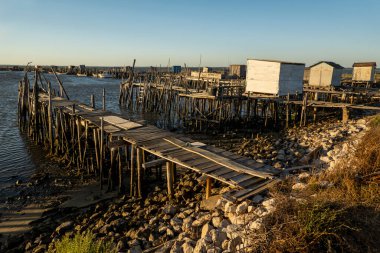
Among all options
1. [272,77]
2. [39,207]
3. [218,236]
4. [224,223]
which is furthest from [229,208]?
[272,77]

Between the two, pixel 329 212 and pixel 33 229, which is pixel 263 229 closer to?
pixel 329 212

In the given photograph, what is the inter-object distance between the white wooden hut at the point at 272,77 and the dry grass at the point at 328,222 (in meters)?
14.6

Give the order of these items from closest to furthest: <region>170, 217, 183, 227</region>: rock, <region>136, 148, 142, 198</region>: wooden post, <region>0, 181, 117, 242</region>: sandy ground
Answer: <region>170, 217, 183, 227</region>: rock, <region>0, 181, 117, 242</region>: sandy ground, <region>136, 148, 142, 198</region>: wooden post

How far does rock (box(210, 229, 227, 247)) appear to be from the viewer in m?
6.42

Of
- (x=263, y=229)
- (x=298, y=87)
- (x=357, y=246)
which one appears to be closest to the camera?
(x=357, y=246)

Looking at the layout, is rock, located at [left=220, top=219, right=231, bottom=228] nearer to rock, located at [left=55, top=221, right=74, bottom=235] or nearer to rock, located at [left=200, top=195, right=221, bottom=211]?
rock, located at [left=200, top=195, right=221, bottom=211]

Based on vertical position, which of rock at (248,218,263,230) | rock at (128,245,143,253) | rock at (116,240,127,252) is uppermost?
rock at (248,218,263,230)

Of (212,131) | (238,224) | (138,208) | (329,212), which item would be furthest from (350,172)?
(212,131)

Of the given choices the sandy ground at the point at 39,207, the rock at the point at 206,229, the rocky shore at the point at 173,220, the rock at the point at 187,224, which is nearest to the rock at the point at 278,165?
the rocky shore at the point at 173,220

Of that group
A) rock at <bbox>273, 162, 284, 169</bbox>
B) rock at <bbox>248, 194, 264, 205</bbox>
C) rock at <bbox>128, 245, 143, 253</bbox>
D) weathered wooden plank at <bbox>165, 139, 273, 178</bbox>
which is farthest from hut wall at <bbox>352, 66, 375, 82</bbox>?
rock at <bbox>128, 245, 143, 253</bbox>

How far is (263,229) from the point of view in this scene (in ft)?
19.3

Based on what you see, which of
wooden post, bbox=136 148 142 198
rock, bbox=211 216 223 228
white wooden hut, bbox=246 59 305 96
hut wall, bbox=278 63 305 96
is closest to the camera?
rock, bbox=211 216 223 228

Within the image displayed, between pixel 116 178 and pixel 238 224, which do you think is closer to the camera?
pixel 238 224

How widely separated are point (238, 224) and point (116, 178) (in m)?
7.64
